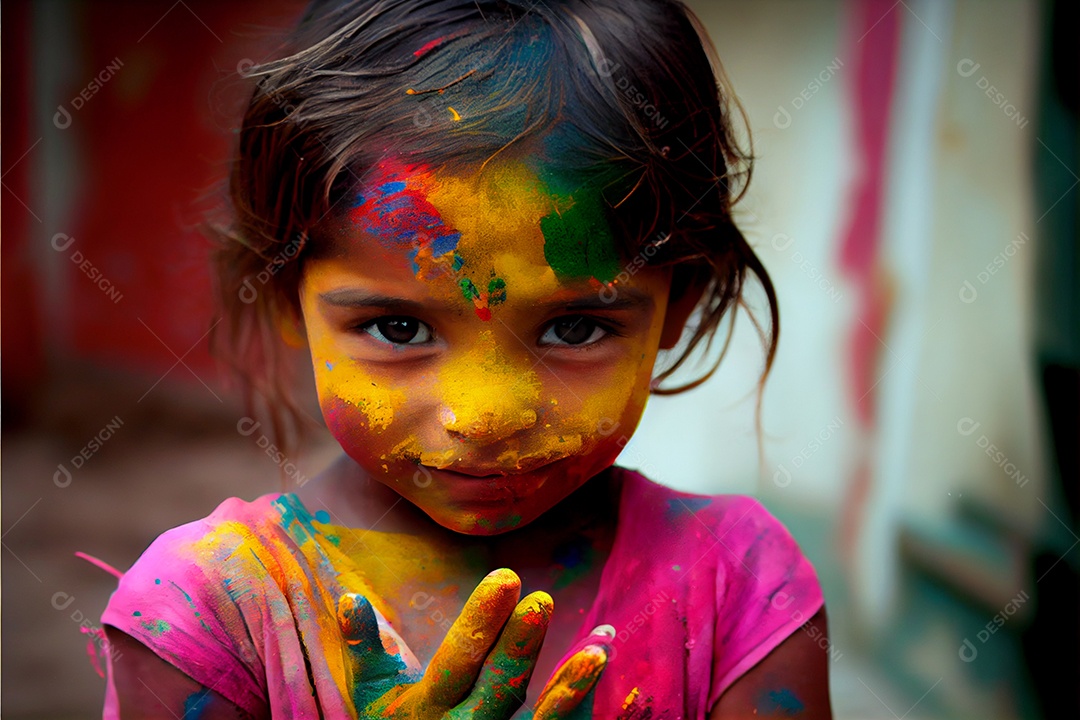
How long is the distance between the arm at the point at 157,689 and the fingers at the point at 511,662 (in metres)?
0.28

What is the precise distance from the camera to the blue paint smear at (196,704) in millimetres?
1056

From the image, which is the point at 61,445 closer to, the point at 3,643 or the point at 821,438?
the point at 3,643

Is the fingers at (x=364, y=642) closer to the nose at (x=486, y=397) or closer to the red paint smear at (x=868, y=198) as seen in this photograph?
the nose at (x=486, y=397)

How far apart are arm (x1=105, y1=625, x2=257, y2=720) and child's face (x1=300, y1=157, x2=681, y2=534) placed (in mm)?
300

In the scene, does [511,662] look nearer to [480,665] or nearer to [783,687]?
[480,665]

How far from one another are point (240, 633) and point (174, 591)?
0.08 meters

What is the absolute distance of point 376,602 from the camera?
114cm

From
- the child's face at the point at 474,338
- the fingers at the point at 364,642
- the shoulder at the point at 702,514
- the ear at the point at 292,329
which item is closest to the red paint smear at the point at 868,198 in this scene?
the shoulder at the point at 702,514

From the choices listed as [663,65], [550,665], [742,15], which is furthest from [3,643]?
[742,15]

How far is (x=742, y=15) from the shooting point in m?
2.05

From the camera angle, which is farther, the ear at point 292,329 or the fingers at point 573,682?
the ear at point 292,329

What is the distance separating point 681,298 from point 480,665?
1.67ft

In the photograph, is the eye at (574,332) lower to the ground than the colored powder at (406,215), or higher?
lower

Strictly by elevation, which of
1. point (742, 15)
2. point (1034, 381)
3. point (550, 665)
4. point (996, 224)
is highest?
point (742, 15)
